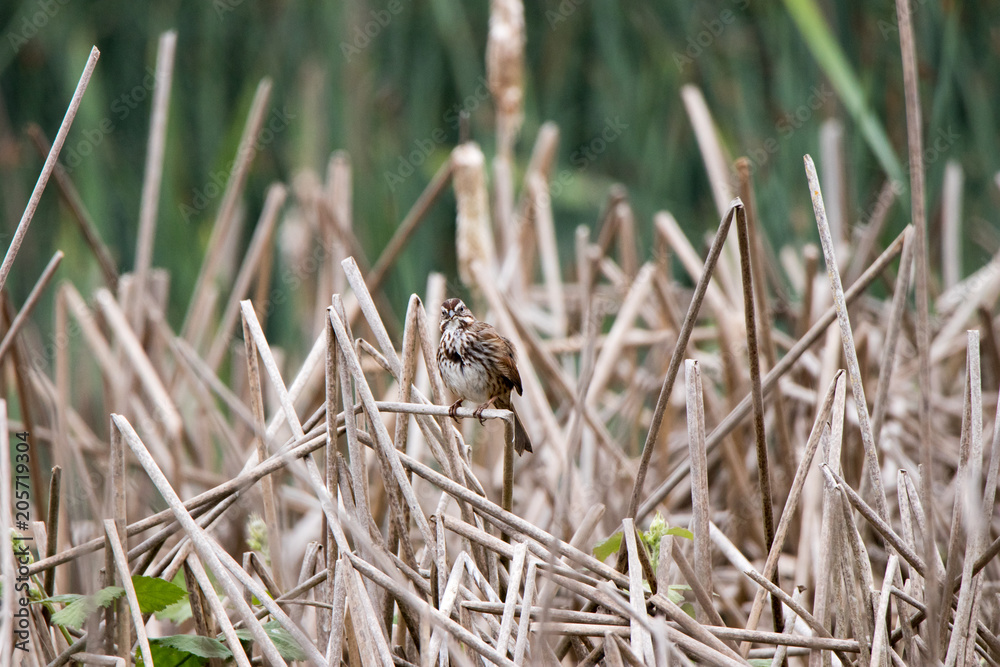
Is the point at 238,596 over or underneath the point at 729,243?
underneath

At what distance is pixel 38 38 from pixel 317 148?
1.52 meters

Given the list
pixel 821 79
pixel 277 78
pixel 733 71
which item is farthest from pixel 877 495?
pixel 277 78

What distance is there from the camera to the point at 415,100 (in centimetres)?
474

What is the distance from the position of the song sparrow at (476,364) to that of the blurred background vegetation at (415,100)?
1439 millimetres

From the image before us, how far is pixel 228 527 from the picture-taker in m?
3.11

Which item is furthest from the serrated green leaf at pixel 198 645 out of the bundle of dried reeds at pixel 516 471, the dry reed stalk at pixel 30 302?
the dry reed stalk at pixel 30 302

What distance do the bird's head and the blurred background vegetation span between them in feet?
4.39

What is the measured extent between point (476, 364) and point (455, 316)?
0.67 ft

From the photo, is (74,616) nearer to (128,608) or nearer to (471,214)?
(128,608)

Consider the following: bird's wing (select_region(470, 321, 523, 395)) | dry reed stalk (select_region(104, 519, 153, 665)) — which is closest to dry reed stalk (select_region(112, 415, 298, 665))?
dry reed stalk (select_region(104, 519, 153, 665))

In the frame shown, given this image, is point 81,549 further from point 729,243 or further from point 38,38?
point 38,38

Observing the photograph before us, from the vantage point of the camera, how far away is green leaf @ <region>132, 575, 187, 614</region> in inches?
66.1

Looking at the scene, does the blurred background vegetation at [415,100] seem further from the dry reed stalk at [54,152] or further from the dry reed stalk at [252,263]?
the dry reed stalk at [54,152]

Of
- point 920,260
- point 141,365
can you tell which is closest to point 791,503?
point 920,260
